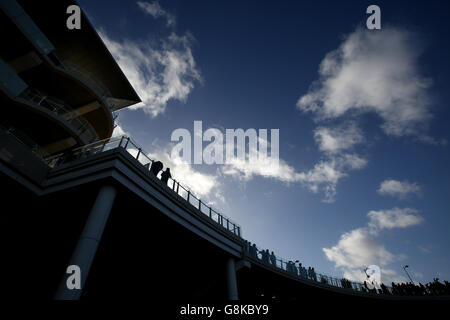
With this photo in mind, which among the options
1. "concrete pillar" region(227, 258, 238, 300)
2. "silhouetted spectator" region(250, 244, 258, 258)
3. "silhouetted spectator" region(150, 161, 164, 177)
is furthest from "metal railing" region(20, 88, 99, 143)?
"silhouetted spectator" region(250, 244, 258, 258)

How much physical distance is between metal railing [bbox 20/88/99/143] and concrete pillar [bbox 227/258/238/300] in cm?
1422

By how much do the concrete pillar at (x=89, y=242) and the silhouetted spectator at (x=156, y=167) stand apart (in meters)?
2.21

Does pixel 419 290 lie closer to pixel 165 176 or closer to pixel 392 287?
pixel 392 287

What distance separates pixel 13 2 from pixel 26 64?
371cm

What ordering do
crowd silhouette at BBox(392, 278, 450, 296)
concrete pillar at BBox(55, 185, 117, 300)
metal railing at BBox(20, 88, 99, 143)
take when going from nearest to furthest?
concrete pillar at BBox(55, 185, 117, 300)
metal railing at BBox(20, 88, 99, 143)
crowd silhouette at BBox(392, 278, 450, 296)

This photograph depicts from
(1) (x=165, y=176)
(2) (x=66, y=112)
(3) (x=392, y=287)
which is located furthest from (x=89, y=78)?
(3) (x=392, y=287)

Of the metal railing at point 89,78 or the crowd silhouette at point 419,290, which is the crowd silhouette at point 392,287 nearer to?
the crowd silhouette at point 419,290

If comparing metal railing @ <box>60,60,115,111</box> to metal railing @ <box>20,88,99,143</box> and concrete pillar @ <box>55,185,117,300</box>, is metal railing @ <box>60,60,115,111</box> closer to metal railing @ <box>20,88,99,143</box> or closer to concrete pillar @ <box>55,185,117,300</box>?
metal railing @ <box>20,88,99,143</box>

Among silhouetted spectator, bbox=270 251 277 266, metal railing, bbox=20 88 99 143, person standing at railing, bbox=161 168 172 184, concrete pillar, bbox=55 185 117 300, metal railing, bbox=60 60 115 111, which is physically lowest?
concrete pillar, bbox=55 185 117 300

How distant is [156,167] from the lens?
11.5m

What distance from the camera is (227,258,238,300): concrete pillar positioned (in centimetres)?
1428

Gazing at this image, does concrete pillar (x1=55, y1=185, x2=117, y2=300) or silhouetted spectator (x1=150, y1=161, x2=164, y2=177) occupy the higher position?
silhouetted spectator (x1=150, y1=161, x2=164, y2=177)

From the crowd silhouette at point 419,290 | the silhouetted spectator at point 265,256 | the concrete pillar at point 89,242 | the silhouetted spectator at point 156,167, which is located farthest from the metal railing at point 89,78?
the crowd silhouette at point 419,290

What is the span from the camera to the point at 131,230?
499 inches
